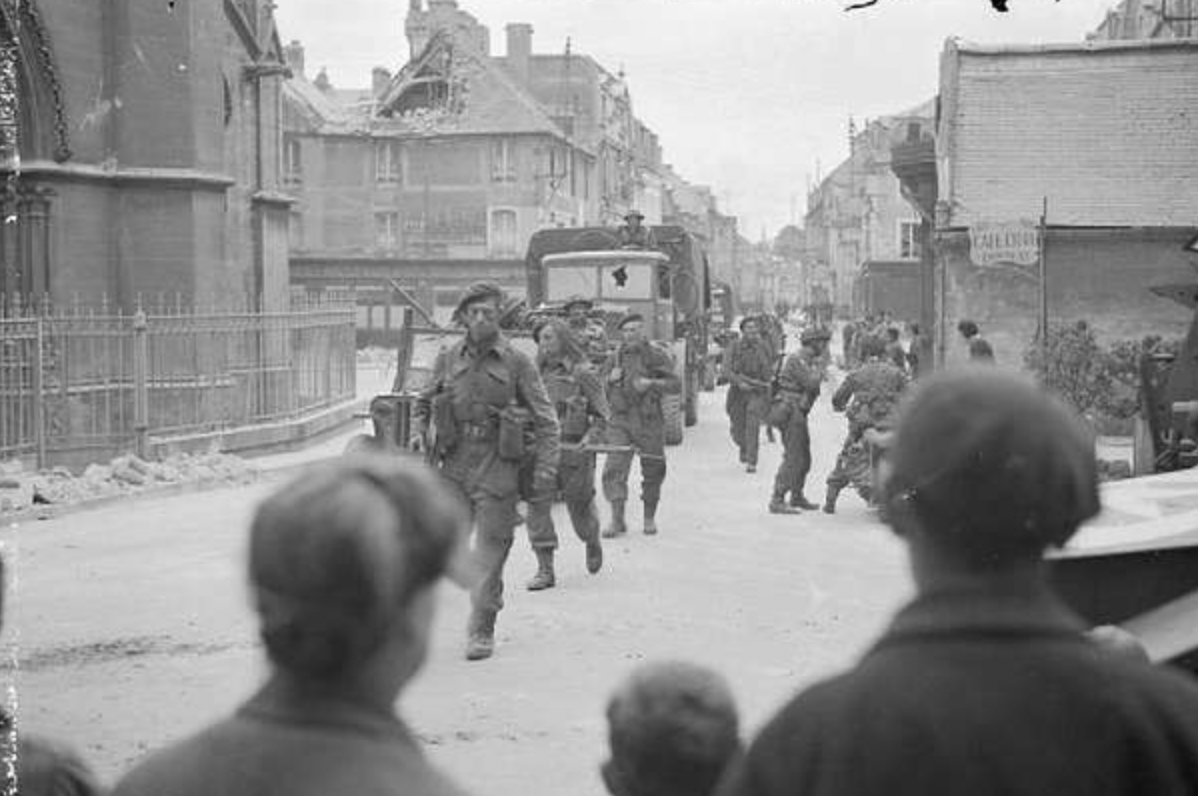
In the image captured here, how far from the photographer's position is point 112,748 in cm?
706

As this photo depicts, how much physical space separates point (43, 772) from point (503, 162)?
5481 cm

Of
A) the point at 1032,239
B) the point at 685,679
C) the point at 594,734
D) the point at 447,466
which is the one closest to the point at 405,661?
the point at 685,679

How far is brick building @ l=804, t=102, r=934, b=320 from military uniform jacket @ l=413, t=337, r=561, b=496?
37.9 meters

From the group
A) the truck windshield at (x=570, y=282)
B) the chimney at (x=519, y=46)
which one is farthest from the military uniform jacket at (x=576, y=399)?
the chimney at (x=519, y=46)

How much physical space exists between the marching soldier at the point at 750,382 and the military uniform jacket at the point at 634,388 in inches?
164

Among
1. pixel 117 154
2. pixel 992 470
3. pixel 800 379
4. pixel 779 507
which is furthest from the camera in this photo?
pixel 117 154

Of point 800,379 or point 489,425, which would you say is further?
point 800,379

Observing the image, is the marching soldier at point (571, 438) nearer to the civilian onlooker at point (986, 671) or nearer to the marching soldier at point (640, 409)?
the marching soldier at point (640, 409)

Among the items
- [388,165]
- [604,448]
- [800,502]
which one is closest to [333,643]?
[604,448]

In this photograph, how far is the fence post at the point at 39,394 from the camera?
17.0m

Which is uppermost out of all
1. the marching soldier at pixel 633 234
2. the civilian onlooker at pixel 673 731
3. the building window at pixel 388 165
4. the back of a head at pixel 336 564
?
the building window at pixel 388 165

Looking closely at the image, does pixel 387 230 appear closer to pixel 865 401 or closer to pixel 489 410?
pixel 865 401

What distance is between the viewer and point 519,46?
208 feet

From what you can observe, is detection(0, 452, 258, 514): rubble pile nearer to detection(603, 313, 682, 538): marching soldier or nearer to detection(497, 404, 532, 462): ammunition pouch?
detection(603, 313, 682, 538): marching soldier
